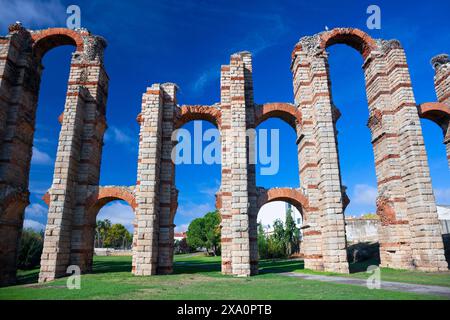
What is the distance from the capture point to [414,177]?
14.4 metres

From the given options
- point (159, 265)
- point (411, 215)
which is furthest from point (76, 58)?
point (411, 215)

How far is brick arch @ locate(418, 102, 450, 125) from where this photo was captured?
54.9 feet

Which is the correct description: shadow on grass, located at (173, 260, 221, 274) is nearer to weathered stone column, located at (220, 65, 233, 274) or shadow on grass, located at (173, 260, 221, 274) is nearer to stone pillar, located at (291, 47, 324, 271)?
weathered stone column, located at (220, 65, 233, 274)

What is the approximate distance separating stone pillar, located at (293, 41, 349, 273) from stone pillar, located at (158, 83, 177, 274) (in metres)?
6.91

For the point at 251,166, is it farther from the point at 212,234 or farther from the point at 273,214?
the point at 273,214

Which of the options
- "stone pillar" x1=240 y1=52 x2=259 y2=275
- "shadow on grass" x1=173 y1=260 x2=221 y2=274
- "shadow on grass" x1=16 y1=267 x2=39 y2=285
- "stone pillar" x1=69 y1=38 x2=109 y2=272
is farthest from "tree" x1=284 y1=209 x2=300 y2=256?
"shadow on grass" x1=16 y1=267 x2=39 y2=285

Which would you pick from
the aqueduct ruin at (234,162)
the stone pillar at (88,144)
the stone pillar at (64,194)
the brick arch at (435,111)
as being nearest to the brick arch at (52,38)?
the aqueduct ruin at (234,162)

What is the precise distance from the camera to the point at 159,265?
47.4 ft

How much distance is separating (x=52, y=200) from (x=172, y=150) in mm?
6284

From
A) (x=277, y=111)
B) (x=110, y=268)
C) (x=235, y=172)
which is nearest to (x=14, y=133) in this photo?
(x=110, y=268)

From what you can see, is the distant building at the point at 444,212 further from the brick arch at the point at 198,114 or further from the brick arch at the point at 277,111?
the brick arch at the point at 198,114

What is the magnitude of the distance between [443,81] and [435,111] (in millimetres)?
2327
